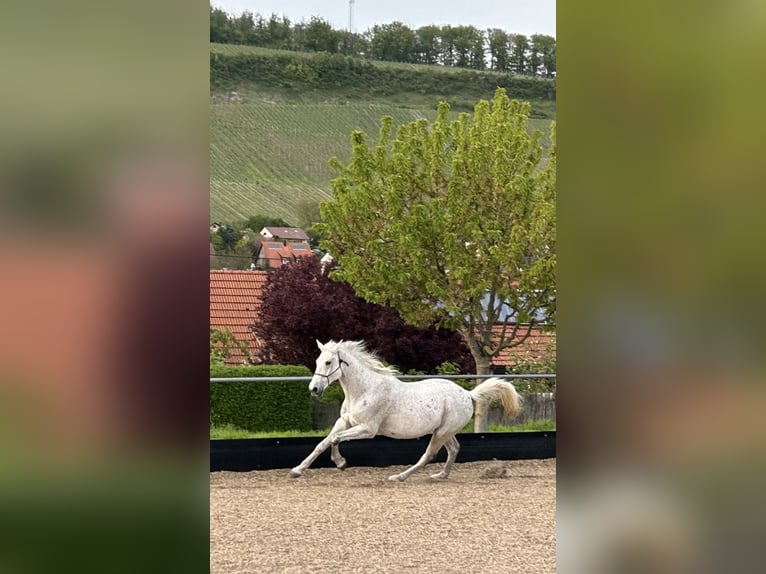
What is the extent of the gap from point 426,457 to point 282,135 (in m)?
34.1

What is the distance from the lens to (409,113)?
1745 inches

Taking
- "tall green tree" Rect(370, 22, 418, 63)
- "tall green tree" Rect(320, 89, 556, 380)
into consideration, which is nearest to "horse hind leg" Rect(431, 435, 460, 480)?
"tall green tree" Rect(320, 89, 556, 380)

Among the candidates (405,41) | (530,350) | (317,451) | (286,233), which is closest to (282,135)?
(286,233)

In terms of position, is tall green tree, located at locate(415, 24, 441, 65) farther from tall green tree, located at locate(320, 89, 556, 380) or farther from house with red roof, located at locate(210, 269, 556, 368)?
tall green tree, located at locate(320, 89, 556, 380)

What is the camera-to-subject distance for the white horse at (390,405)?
8.39m

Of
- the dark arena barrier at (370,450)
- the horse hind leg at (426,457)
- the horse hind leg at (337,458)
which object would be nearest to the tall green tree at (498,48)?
the dark arena barrier at (370,450)

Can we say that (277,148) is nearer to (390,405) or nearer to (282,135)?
(282,135)

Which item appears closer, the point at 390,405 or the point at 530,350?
the point at 390,405

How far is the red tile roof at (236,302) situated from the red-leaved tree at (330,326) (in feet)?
16.5

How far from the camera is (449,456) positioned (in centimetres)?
851

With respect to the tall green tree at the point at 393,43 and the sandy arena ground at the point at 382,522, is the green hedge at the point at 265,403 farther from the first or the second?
the tall green tree at the point at 393,43

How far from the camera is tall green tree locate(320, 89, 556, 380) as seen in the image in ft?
40.7

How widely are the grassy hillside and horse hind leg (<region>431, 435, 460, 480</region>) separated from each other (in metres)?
28.6
